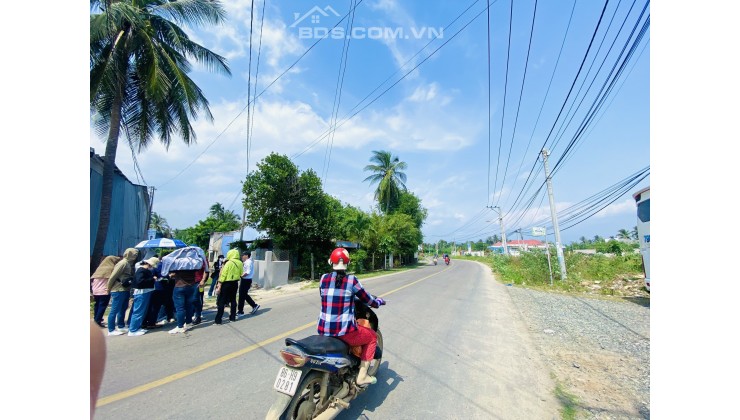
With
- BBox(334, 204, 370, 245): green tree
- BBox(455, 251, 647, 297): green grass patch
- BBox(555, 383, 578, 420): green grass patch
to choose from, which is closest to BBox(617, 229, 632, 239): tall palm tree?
BBox(455, 251, 647, 297): green grass patch

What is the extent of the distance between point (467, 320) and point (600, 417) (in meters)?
4.17

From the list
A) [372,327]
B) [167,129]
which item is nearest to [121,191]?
[167,129]

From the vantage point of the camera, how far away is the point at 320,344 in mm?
2512

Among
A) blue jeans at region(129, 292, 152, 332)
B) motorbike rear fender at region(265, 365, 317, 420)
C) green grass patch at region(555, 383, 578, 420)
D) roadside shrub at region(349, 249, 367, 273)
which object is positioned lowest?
roadside shrub at region(349, 249, 367, 273)

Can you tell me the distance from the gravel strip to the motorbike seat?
245 centimetres

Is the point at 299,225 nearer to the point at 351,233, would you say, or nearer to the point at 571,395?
the point at 351,233

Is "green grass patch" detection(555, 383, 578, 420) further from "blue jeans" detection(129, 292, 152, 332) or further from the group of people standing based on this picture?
"blue jeans" detection(129, 292, 152, 332)

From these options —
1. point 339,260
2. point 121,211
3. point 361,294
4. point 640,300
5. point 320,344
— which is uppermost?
point 121,211

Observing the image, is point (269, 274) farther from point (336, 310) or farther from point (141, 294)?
point (336, 310)

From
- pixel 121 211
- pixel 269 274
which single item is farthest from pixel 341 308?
pixel 121 211

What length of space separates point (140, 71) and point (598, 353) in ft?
46.8

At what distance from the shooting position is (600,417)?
290 centimetres

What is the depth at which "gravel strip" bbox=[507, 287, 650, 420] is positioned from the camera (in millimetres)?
3199
